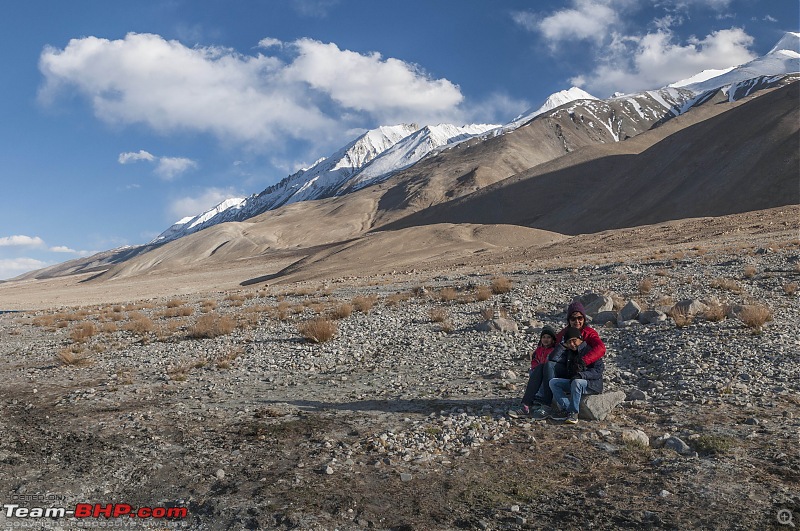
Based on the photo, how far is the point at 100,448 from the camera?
7996 mm

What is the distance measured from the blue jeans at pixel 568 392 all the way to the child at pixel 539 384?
0.63 feet

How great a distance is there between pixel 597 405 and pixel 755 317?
271 inches

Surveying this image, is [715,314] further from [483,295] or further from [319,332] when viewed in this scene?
[319,332]

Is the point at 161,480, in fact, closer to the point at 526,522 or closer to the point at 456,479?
the point at 456,479

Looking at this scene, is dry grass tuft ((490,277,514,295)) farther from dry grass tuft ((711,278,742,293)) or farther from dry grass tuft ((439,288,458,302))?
dry grass tuft ((711,278,742,293))

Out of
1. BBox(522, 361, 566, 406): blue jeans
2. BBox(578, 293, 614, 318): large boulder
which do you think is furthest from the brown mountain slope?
BBox(522, 361, 566, 406): blue jeans

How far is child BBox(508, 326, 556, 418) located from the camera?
850 cm

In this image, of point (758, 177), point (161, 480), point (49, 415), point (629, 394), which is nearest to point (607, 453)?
point (629, 394)

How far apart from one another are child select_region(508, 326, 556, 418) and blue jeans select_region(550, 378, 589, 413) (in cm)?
19

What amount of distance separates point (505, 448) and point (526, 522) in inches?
74.1

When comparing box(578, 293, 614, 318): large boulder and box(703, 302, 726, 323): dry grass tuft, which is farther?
box(578, 293, 614, 318): large boulder

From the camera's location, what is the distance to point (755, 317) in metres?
12.2

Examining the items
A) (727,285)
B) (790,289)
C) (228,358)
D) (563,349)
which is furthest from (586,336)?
(727,285)

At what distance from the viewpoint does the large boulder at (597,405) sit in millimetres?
7996
